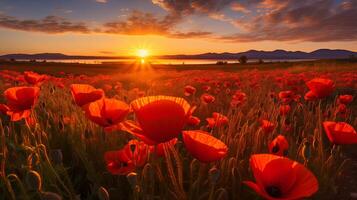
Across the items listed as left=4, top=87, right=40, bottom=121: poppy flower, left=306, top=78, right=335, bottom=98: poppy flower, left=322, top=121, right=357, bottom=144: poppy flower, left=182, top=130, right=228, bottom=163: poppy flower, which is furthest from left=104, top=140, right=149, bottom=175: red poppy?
left=306, top=78, right=335, bottom=98: poppy flower

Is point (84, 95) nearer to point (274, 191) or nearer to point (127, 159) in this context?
point (127, 159)

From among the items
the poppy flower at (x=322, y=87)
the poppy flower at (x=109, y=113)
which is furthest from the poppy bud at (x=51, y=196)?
the poppy flower at (x=322, y=87)

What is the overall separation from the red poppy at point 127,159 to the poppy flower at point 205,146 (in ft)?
1.36

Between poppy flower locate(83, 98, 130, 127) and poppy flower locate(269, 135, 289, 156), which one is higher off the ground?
poppy flower locate(83, 98, 130, 127)

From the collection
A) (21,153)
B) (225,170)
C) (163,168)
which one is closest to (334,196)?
(225,170)

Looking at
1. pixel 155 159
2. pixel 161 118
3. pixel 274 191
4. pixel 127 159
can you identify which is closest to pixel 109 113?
pixel 127 159

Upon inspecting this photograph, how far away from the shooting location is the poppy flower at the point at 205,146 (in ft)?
3.96

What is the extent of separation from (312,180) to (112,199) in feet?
3.91

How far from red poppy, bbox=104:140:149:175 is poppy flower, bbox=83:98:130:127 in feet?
0.47

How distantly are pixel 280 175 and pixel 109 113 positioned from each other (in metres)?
0.87

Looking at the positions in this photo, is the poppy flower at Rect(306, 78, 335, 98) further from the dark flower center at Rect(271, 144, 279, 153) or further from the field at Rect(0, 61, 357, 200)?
the dark flower center at Rect(271, 144, 279, 153)

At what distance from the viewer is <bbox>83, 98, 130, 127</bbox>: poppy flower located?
162cm

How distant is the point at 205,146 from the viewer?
1204mm

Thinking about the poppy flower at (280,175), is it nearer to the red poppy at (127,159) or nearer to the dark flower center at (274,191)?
the dark flower center at (274,191)
